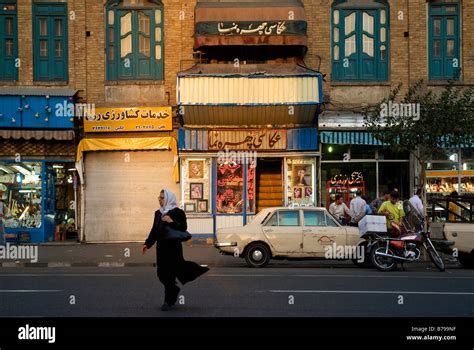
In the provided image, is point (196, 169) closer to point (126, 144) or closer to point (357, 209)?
point (126, 144)

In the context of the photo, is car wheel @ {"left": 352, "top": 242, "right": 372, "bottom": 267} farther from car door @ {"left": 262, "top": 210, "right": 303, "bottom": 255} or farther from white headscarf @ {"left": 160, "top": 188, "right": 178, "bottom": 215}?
white headscarf @ {"left": 160, "top": 188, "right": 178, "bottom": 215}

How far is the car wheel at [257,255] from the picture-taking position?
62.1ft

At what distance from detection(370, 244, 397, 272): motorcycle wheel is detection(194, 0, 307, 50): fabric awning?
330 inches

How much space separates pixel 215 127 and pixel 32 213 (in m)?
6.32

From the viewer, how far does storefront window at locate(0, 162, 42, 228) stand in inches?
999

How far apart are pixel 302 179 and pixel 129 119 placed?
5693 millimetres

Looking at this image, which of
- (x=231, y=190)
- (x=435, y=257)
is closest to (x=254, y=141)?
(x=231, y=190)

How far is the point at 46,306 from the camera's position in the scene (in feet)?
39.8

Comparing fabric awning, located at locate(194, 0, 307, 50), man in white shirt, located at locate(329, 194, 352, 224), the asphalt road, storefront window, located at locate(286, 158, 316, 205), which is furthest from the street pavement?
fabric awning, located at locate(194, 0, 307, 50)

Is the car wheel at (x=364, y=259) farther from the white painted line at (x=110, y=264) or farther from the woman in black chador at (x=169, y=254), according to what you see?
the woman in black chador at (x=169, y=254)

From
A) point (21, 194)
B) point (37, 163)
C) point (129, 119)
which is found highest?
point (129, 119)

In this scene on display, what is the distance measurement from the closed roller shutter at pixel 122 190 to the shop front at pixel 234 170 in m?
0.81

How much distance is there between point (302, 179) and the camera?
25406 millimetres
